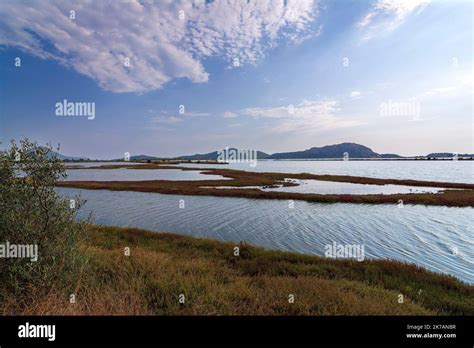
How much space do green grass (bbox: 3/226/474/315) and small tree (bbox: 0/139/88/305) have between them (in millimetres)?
574

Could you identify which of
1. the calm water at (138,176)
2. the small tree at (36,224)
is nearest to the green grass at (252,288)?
the small tree at (36,224)

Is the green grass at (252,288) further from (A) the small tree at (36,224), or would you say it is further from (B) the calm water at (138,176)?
(B) the calm water at (138,176)

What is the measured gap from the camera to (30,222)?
6.41 metres

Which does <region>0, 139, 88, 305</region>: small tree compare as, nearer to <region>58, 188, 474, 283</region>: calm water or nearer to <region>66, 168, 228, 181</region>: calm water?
<region>58, 188, 474, 283</region>: calm water

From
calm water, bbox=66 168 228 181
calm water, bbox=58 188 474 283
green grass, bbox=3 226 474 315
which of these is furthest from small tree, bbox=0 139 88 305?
calm water, bbox=66 168 228 181

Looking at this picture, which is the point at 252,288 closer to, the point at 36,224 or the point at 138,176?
the point at 36,224

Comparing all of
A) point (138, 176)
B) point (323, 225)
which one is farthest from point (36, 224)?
point (138, 176)

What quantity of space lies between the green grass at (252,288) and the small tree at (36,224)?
0.57 m

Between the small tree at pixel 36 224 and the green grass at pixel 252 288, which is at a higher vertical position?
the small tree at pixel 36 224

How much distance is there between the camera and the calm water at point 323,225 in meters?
16.5

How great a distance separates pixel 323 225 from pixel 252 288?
17207 millimetres

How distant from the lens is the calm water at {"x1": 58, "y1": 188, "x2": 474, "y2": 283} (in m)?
16.5

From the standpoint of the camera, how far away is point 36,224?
660 centimetres
